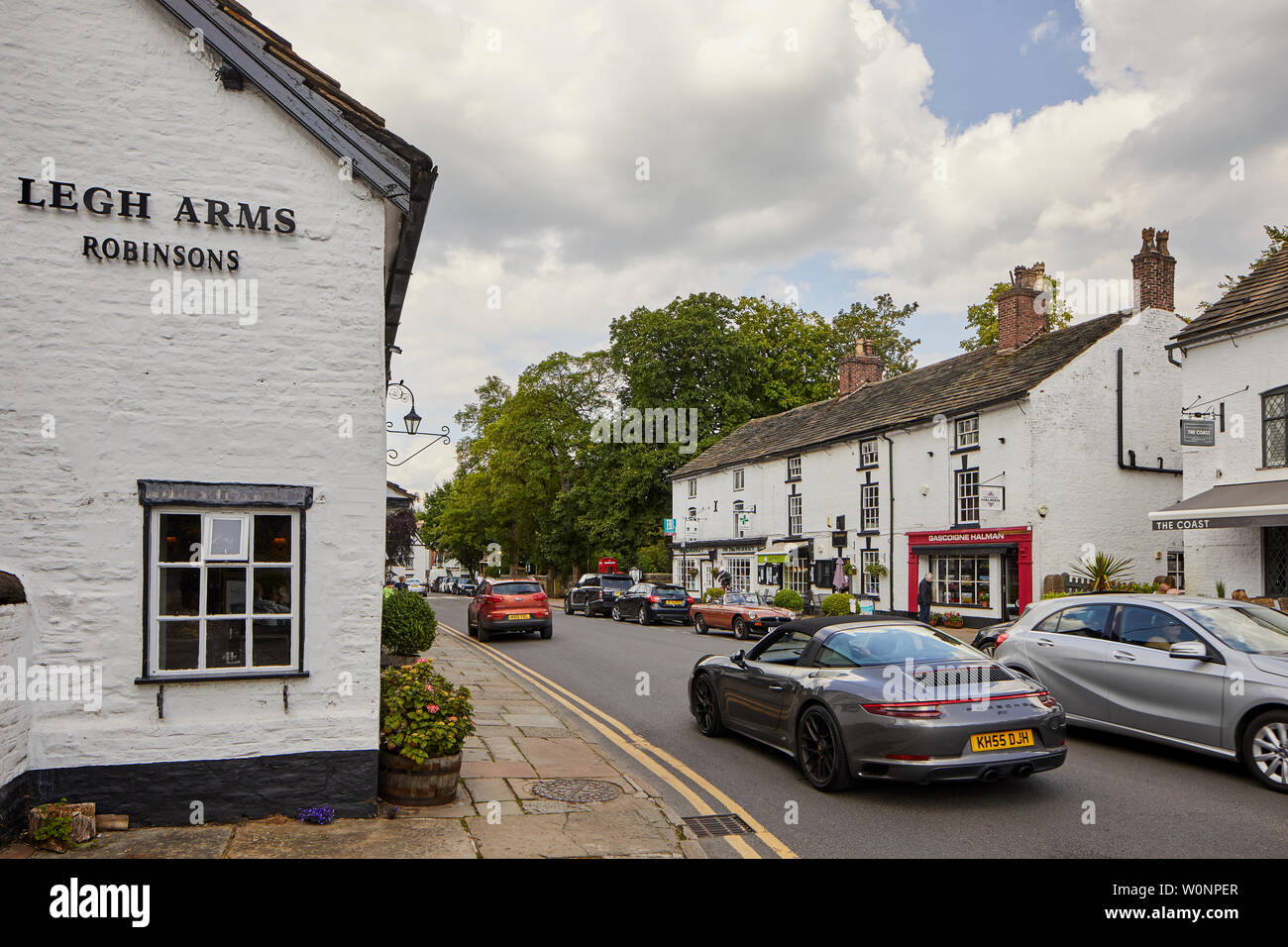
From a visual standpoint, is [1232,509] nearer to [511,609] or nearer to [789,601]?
[789,601]

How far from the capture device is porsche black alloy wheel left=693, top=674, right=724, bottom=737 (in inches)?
364

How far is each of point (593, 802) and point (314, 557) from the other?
2.83m

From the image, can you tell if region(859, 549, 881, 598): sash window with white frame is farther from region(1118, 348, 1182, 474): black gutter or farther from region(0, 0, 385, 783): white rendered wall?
region(0, 0, 385, 783): white rendered wall

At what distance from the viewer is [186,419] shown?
20.0ft

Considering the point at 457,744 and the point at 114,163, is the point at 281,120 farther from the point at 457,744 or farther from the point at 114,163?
the point at 457,744

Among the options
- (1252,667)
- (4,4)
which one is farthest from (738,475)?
(4,4)

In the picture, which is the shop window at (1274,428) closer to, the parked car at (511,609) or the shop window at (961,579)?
the shop window at (961,579)

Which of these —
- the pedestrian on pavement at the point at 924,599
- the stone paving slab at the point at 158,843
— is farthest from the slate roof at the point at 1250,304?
the stone paving slab at the point at 158,843

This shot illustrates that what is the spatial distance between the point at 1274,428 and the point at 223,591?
18910 millimetres

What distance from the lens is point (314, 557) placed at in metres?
6.26

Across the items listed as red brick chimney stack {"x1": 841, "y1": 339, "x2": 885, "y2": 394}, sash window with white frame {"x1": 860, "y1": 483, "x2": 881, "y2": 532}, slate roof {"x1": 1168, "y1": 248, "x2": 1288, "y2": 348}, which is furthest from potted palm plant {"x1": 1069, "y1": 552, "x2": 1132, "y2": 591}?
red brick chimney stack {"x1": 841, "y1": 339, "x2": 885, "y2": 394}

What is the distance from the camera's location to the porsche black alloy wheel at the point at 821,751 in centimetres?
690
